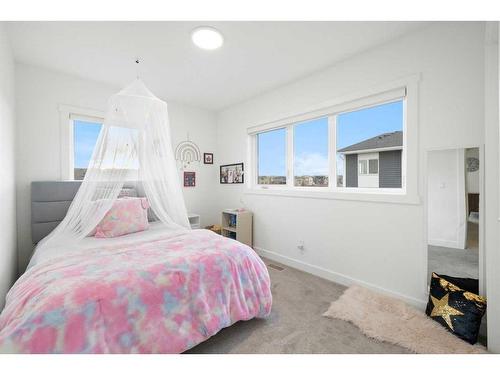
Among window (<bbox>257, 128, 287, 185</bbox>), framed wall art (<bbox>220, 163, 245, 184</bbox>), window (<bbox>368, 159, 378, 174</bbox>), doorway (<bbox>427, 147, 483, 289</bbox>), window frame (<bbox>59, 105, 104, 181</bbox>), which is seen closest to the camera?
doorway (<bbox>427, 147, 483, 289</bbox>)

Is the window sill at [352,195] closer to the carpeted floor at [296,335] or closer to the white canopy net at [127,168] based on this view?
the carpeted floor at [296,335]

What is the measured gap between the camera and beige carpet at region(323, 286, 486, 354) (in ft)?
5.45

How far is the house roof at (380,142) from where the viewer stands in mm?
2443

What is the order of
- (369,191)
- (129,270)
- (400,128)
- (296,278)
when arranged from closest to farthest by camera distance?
1. (129,270)
2. (400,128)
3. (369,191)
4. (296,278)

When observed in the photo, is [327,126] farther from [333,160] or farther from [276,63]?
[276,63]

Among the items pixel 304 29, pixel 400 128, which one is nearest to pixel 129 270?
pixel 304 29

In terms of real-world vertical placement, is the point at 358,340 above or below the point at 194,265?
below

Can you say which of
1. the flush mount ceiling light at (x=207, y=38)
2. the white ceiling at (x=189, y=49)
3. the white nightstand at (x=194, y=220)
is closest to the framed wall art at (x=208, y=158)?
the white nightstand at (x=194, y=220)

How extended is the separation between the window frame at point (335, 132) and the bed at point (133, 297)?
1.46 m

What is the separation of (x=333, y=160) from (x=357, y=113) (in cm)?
62

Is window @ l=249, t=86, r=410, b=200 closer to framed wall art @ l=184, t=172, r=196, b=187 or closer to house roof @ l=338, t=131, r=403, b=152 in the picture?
house roof @ l=338, t=131, r=403, b=152

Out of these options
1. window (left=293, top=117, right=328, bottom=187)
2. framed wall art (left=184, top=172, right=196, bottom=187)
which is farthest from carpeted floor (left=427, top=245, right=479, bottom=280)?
framed wall art (left=184, top=172, right=196, bottom=187)

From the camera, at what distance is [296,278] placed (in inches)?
115

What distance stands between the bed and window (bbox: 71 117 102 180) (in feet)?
5.01
